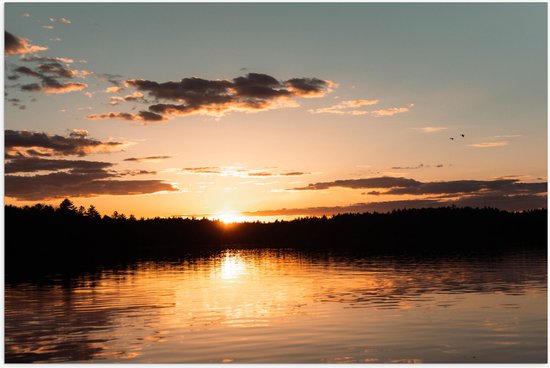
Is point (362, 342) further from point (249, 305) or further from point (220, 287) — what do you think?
point (220, 287)

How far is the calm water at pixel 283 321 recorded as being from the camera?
1083 inches

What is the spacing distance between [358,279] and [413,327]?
101 ft

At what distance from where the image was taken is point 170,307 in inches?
1697

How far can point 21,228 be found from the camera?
520 feet

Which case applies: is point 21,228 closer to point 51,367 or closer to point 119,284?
point 119,284

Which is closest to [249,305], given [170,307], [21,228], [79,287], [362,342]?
[170,307]

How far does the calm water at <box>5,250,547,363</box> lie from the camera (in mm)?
27500

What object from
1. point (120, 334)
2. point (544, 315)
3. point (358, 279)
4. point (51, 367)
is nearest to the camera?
point (51, 367)

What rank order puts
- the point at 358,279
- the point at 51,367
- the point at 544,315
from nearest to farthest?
the point at 51,367, the point at 544,315, the point at 358,279

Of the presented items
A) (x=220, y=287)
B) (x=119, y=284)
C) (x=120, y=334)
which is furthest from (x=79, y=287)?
(x=120, y=334)

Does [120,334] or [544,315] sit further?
[544,315]

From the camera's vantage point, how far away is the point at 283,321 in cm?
3559

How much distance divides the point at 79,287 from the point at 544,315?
34998 millimetres


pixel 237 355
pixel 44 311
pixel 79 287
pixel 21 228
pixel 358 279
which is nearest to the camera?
pixel 237 355
